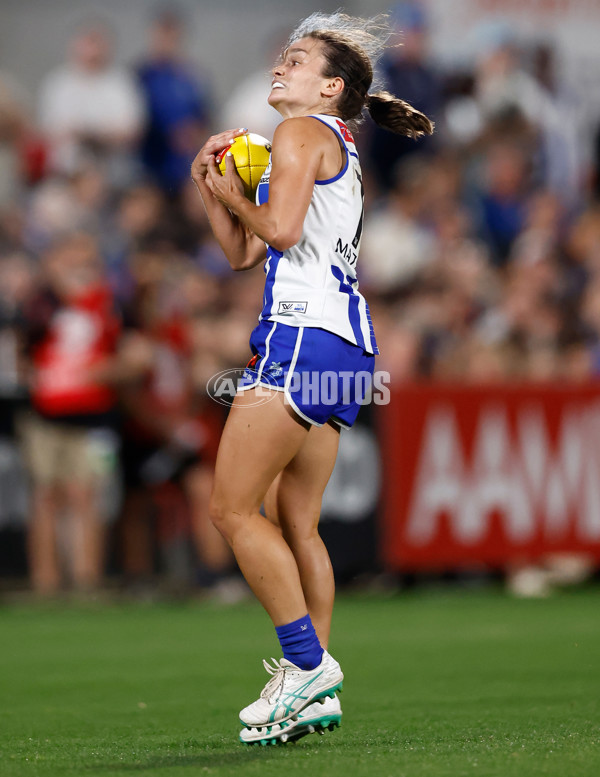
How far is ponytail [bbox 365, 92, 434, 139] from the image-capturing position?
5016mm

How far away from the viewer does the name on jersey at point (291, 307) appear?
466 centimetres

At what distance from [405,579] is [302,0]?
8.66m

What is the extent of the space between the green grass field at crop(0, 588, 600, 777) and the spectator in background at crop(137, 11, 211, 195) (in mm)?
5244

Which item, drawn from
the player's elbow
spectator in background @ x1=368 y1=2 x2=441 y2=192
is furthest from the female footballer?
spectator in background @ x1=368 y1=2 x2=441 y2=192

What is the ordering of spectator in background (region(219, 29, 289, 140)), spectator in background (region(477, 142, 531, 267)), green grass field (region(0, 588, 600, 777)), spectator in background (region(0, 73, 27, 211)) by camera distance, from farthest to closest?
spectator in background (region(477, 142, 531, 267)) → spectator in background (region(219, 29, 289, 140)) → spectator in background (region(0, 73, 27, 211)) → green grass field (region(0, 588, 600, 777))

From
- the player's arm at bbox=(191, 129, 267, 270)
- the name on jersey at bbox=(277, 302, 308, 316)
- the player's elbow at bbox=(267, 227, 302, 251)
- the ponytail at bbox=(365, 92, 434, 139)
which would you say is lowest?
the name on jersey at bbox=(277, 302, 308, 316)

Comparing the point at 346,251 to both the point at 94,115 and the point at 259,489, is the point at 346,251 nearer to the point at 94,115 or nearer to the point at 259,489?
the point at 259,489

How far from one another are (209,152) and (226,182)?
0.22 metres

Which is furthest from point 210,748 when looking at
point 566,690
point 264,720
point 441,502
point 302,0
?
point 302,0

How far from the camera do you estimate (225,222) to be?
504 cm

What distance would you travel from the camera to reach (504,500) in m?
10.5

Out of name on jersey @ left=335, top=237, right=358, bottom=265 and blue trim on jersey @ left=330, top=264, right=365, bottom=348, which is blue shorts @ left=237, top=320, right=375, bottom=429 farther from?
name on jersey @ left=335, top=237, right=358, bottom=265

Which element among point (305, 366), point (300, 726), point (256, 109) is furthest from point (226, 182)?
point (256, 109)

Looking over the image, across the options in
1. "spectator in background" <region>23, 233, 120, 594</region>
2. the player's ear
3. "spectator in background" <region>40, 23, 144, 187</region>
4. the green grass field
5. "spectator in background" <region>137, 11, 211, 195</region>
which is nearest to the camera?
the green grass field
